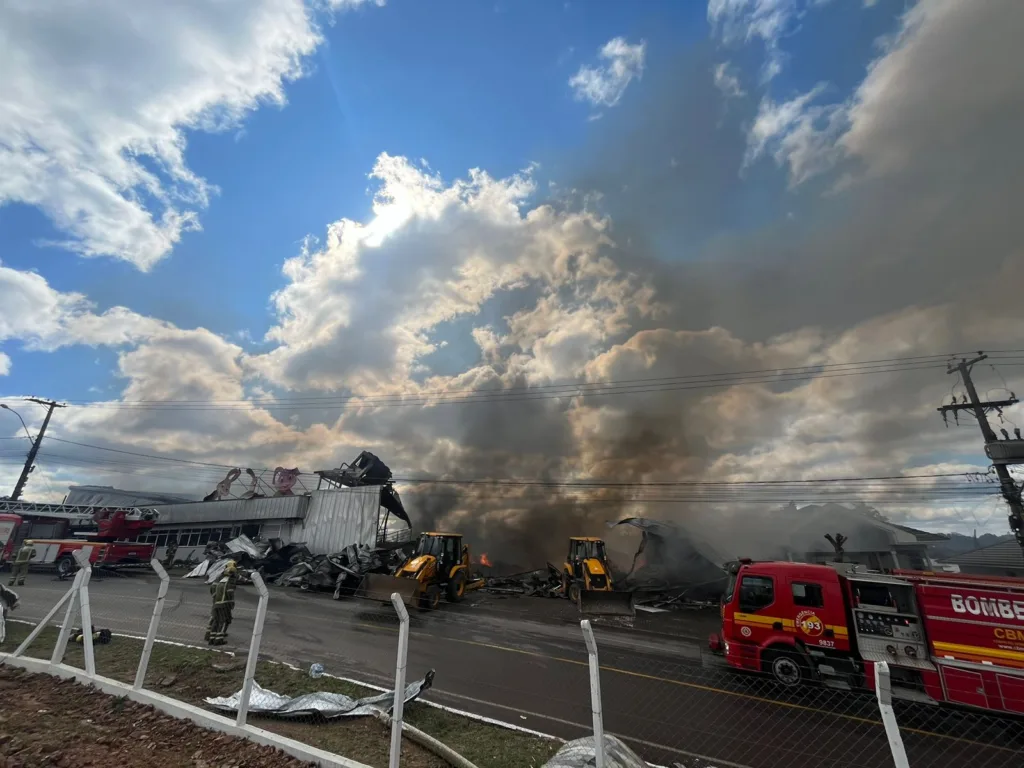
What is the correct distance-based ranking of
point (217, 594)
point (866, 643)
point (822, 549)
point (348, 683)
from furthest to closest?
point (822, 549) → point (217, 594) → point (866, 643) → point (348, 683)

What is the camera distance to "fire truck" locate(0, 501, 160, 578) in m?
22.9

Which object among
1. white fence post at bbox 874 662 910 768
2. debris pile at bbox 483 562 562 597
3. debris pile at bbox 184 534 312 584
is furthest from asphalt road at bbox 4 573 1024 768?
debris pile at bbox 184 534 312 584

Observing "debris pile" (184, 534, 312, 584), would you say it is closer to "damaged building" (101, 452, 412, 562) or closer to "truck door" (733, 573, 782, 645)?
"damaged building" (101, 452, 412, 562)

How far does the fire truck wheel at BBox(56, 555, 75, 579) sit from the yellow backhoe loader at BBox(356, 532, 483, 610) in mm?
15270

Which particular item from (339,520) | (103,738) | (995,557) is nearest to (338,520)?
(339,520)

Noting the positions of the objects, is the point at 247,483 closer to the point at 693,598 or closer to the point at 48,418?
the point at 48,418

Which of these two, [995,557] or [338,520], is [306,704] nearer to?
[338,520]

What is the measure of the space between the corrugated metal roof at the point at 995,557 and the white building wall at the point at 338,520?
123ft

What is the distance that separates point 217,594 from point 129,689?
4742 millimetres

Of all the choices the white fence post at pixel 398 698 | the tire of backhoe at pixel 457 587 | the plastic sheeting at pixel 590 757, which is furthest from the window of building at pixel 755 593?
the tire of backhoe at pixel 457 587

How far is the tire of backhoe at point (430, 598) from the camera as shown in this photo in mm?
16094

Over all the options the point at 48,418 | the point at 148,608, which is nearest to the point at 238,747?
the point at 148,608

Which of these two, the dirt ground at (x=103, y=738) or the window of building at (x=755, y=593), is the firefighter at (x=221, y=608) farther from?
the window of building at (x=755, y=593)

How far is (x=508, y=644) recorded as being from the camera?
11609 millimetres
